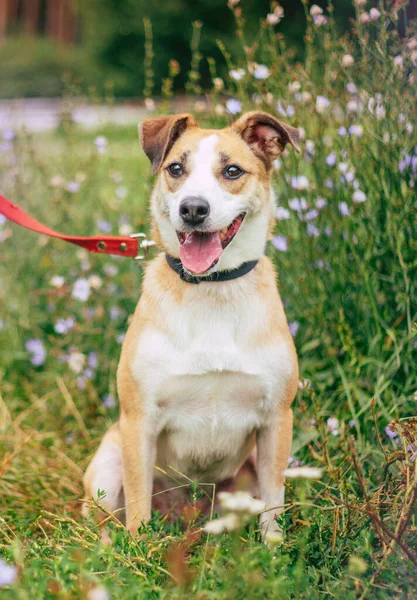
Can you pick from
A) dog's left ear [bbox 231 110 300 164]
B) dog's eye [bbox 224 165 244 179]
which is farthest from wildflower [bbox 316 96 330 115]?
dog's eye [bbox 224 165 244 179]

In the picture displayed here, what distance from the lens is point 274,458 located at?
9.17 ft

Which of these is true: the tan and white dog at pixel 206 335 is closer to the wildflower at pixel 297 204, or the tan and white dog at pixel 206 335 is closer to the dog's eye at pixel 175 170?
the dog's eye at pixel 175 170

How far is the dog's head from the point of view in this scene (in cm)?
266

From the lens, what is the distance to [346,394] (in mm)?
3484

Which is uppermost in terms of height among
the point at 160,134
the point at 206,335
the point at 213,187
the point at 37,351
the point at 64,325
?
the point at 160,134

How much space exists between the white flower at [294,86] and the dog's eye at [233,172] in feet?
3.74

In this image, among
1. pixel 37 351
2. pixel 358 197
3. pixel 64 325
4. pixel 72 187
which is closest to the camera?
pixel 358 197

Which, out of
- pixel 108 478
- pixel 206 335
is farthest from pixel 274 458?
pixel 108 478

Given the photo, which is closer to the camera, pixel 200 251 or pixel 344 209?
pixel 200 251

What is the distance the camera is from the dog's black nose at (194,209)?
8.48 ft

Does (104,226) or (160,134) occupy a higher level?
(160,134)

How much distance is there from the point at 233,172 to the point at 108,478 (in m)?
1.34

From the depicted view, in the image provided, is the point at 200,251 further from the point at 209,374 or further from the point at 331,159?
the point at 331,159

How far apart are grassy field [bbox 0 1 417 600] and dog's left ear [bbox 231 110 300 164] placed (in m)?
0.55
